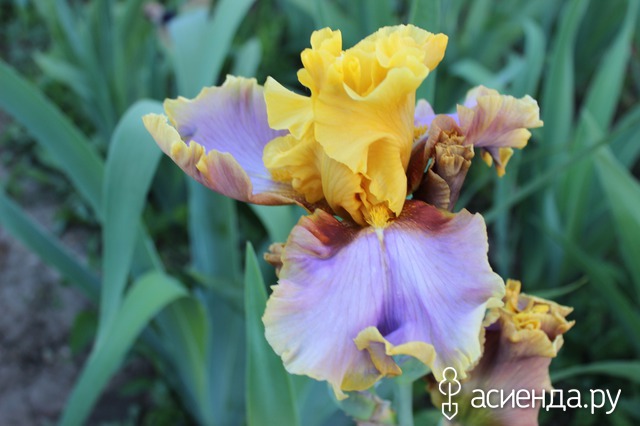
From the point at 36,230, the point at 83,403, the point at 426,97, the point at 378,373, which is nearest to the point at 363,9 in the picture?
the point at 426,97

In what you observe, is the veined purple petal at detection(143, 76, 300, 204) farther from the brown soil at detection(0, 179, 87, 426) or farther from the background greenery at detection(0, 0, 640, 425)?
the brown soil at detection(0, 179, 87, 426)

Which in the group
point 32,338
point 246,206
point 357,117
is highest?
point 357,117

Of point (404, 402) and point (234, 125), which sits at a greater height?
point (234, 125)

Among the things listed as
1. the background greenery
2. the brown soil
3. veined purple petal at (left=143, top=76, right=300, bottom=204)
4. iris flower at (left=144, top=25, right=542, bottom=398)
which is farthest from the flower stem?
the brown soil

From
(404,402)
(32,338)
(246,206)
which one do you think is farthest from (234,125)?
(32,338)

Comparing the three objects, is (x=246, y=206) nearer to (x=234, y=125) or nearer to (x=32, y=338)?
(x=32, y=338)

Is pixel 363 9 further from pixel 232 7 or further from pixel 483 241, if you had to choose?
pixel 483 241
